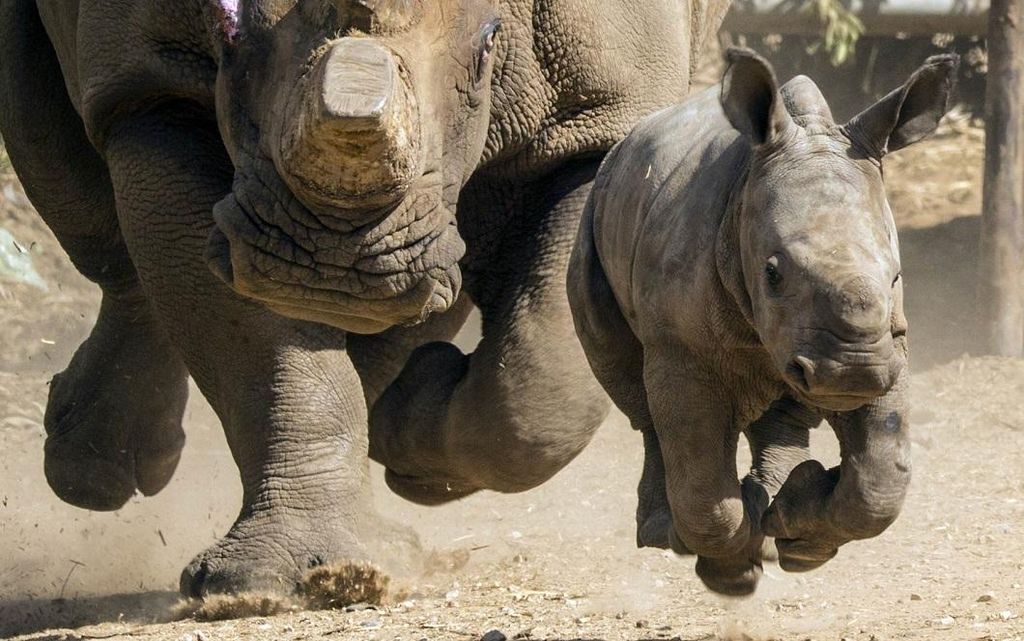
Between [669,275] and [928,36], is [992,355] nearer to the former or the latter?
[928,36]

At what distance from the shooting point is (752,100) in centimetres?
392

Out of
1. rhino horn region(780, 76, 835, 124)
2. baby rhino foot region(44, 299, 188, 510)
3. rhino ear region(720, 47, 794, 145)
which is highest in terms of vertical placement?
rhino ear region(720, 47, 794, 145)

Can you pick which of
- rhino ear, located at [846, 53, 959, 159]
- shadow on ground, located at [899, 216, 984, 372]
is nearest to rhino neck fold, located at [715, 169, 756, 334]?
rhino ear, located at [846, 53, 959, 159]

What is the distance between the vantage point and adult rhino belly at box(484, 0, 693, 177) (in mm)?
5430

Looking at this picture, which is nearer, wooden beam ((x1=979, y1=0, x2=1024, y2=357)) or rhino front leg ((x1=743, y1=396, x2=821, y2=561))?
rhino front leg ((x1=743, y1=396, x2=821, y2=561))

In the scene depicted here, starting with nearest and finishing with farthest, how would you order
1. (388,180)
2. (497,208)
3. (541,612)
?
(388,180) < (541,612) < (497,208)

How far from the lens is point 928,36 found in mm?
11297

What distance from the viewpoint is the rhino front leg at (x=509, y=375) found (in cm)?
574

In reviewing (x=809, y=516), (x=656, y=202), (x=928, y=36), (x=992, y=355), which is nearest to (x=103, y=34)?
(x=656, y=202)

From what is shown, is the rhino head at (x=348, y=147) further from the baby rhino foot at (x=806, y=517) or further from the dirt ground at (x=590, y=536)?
the baby rhino foot at (x=806, y=517)

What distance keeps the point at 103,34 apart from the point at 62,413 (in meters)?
2.03

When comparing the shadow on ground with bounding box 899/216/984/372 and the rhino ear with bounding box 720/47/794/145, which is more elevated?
the rhino ear with bounding box 720/47/794/145

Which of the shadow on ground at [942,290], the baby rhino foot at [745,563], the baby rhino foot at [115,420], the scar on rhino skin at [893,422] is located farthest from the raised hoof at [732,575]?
the shadow on ground at [942,290]

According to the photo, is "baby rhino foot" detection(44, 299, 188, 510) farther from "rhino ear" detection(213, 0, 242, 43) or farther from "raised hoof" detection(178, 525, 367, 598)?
"rhino ear" detection(213, 0, 242, 43)
